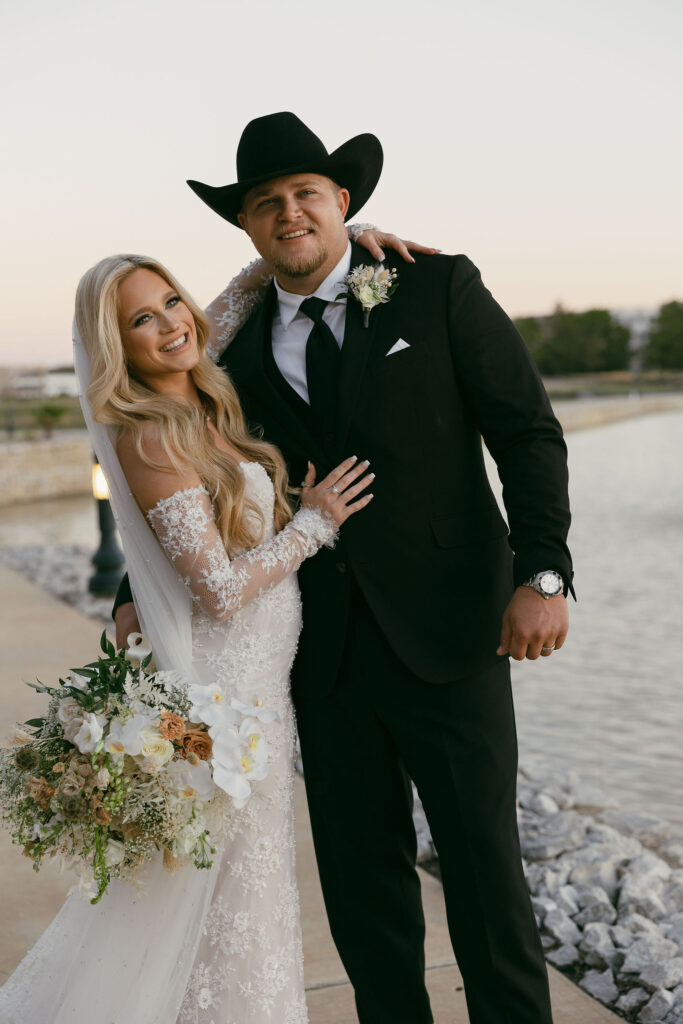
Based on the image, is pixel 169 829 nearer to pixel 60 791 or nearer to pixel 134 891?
pixel 60 791

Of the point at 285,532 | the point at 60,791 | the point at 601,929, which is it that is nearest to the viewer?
the point at 60,791

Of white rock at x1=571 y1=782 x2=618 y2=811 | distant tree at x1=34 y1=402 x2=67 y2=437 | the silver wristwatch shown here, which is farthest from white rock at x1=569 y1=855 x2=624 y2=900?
distant tree at x1=34 y1=402 x2=67 y2=437

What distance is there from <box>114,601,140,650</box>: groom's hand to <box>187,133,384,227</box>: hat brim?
1.12 meters

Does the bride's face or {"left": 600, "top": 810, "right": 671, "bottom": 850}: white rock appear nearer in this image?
the bride's face

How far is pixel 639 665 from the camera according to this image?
709 cm

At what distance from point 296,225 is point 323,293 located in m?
0.19

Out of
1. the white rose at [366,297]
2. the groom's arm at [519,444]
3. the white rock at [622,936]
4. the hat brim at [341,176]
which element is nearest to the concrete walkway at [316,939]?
the white rock at [622,936]

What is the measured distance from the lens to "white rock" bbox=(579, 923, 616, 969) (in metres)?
3.12

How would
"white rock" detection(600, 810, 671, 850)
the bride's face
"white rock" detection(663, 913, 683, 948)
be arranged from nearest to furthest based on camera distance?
the bride's face < "white rock" detection(663, 913, 683, 948) < "white rock" detection(600, 810, 671, 850)

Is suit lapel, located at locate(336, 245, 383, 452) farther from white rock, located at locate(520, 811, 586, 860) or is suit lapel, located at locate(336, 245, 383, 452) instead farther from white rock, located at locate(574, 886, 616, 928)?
white rock, located at locate(520, 811, 586, 860)

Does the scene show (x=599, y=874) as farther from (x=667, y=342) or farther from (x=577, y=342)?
(x=667, y=342)

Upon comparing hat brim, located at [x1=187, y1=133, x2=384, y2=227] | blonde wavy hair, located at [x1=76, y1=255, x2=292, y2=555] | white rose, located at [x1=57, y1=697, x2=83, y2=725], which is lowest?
white rose, located at [x1=57, y1=697, x2=83, y2=725]

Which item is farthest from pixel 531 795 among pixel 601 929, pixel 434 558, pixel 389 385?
pixel 389 385

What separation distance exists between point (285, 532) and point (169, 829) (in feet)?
2.58
